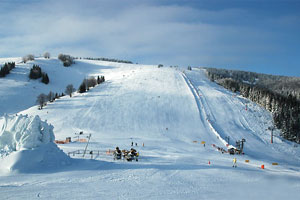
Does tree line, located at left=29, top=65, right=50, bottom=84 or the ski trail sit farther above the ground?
tree line, located at left=29, top=65, right=50, bottom=84

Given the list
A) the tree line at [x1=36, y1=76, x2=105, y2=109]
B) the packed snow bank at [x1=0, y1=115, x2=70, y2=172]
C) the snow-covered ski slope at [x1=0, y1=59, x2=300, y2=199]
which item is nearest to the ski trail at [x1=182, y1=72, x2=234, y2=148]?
the snow-covered ski slope at [x1=0, y1=59, x2=300, y2=199]

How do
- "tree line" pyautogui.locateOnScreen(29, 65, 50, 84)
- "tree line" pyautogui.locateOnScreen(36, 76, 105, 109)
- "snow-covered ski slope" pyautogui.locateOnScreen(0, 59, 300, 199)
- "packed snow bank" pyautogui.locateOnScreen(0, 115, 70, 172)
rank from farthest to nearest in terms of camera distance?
1. "tree line" pyautogui.locateOnScreen(29, 65, 50, 84)
2. "tree line" pyautogui.locateOnScreen(36, 76, 105, 109)
3. "packed snow bank" pyautogui.locateOnScreen(0, 115, 70, 172)
4. "snow-covered ski slope" pyautogui.locateOnScreen(0, 59, 300, 199)

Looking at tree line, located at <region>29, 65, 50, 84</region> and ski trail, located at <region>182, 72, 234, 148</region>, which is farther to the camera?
tree line, located at <region>29, 65, 50, 84</region>

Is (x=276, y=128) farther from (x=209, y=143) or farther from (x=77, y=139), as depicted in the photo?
(x=77, y=139)

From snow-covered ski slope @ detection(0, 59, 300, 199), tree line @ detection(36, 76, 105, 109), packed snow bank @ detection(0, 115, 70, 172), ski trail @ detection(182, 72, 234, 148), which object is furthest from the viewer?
tree line @ detection(36, 76, 105, 109)

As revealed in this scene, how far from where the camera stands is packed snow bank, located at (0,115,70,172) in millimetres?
17406

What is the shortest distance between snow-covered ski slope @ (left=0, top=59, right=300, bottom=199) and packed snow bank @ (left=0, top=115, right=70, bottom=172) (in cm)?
122

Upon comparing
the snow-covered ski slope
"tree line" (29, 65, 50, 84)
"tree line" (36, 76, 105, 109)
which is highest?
"tree line" (29, 65, 50, 84)

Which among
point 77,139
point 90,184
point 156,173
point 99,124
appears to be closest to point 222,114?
point 99,124

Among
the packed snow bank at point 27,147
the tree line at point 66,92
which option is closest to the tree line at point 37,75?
the tree line at point 66,92

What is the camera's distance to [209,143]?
142ft

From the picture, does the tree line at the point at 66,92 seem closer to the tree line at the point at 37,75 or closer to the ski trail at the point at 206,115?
the tree line at the point at 37,75

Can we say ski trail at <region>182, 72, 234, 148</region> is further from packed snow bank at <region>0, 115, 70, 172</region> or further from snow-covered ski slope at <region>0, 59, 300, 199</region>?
packed snow bank at <region>0, 115, 70, 172</region>

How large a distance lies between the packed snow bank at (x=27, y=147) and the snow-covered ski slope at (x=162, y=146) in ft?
4.02
